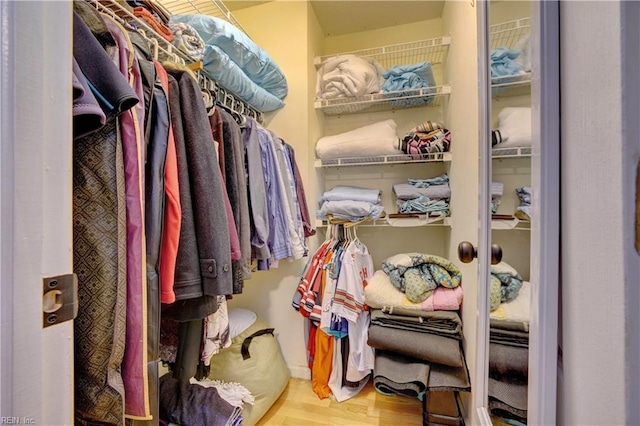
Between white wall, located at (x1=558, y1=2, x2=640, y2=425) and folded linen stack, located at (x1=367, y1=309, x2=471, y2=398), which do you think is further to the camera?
folded linen stack, located at (x1=367, y1=309, x2=471, y2=398)

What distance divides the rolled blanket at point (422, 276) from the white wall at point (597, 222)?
0.85m

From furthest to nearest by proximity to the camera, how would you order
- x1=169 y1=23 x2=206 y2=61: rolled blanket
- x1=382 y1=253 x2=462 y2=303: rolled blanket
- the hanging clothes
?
1. the hanging clothes
2. x1=382 y1=253 x2=462 y2=303: rolled blanket
3. x1=169 y1=23 x2=206 y2=61: rolled blanket

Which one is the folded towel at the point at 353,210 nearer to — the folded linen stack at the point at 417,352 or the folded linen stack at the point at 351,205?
the folded linen stack at the point at 351,205

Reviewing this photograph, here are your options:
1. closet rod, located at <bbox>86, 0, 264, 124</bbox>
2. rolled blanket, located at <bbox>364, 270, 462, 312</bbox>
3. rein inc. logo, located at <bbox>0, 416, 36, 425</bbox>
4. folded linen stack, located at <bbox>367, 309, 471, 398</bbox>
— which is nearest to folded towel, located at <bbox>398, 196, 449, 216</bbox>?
rolled blanket, located at <bbox>364, 270, 462, 312</bbox>

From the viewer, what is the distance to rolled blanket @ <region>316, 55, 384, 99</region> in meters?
1.47

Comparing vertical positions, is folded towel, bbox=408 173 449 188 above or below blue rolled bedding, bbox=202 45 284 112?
below

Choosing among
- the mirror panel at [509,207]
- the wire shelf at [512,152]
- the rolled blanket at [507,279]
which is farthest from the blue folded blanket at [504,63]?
the rolled blanket at [507,279]

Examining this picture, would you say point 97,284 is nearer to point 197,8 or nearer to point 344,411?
point 344,411

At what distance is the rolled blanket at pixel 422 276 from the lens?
117 cm

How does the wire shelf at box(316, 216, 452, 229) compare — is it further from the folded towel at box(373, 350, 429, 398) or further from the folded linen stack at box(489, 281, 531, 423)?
the folded linen stack at box(489, 281, 531, 423)

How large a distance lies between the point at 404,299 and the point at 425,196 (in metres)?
0.57

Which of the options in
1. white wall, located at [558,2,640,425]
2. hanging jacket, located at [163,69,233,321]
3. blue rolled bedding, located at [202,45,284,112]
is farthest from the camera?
blue rolled bedding, located at [202,45,284,112]

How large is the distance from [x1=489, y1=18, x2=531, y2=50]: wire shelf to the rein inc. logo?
88 cm

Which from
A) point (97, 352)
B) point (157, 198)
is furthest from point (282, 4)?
point (97, 352)
